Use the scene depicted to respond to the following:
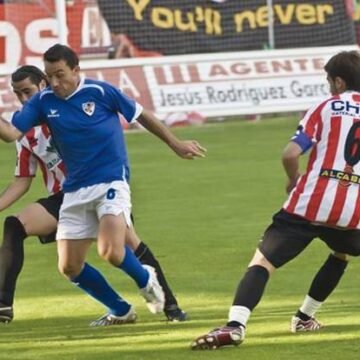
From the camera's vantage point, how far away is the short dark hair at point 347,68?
7.64 meters

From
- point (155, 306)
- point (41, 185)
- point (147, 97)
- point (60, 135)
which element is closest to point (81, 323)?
point (155, 306)

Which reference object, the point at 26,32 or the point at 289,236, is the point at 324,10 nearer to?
the point at 26,32

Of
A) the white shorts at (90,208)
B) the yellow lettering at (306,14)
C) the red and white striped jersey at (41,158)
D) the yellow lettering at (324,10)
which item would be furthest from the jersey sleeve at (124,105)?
the yellow lettering at (324,10)

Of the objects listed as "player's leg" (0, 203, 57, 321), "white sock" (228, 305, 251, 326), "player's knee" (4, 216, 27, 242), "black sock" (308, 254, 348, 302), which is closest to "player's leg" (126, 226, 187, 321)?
"player's leg" (0, 203, 57, 321)

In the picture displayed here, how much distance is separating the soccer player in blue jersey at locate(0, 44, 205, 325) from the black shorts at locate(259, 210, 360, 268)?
0.66 meters

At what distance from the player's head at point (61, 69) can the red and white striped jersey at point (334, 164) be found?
54.8 inches

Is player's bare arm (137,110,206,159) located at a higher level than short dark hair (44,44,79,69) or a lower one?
lower

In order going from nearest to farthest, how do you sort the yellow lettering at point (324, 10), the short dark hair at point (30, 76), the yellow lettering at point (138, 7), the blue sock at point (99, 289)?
the blue sock at point (99, 289) < the short dark hair at point (30, 76) < the yellow lettering at point (138, 7) < the yellow lettering at point (324, 10)

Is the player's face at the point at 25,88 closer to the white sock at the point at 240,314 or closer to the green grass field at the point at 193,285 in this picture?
the green grass field at the point at 193,285

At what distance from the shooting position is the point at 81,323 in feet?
28.7

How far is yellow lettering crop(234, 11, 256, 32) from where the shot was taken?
1113 inches

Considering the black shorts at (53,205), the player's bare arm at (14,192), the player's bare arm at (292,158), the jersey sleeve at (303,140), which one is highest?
the jersey sleeve at (303,140)

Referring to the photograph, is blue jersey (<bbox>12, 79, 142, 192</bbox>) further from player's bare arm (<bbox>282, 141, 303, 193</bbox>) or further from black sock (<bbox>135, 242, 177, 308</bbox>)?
player's bare arm (<bbox>282, 141, 303, 193</bbox>)

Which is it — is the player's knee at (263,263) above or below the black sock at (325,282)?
above
